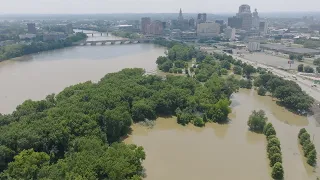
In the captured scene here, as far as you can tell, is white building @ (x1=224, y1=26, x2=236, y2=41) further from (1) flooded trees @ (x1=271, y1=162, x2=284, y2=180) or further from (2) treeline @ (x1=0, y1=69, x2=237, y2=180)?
(1) flooded trees @ (x1=271, y1=162, x2=284, y2=180)

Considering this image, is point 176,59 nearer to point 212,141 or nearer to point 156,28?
point 212,141

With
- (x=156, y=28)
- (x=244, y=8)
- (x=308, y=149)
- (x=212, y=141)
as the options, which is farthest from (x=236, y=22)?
(x=308, y=149)

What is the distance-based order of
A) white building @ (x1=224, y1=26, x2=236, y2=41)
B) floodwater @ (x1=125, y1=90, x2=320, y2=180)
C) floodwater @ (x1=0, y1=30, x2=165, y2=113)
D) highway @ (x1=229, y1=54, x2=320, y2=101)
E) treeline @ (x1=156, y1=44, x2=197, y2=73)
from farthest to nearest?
white building @ (x1=224, y1=26, x2=236, y2=41)
treeline @ (x1=156, y1=44, x2=197, y2=73)
floodwater @ (x1=0, y1=30, x2=165, y2=113)
highway @ (x1=229, y1=54, x2=320, y2=101)
floodwater @ (x1=125, y1=90, x2=320, y2=180)

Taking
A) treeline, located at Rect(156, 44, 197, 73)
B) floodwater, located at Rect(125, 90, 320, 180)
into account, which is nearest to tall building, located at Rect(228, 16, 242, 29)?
treeline, located at Rect(156, 44, 197, 73)

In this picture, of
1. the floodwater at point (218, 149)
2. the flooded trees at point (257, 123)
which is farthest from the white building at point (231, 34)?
the flooded trees at point (257, 123)

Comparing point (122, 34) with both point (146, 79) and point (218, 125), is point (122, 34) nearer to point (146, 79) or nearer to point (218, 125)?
point (146, 79)

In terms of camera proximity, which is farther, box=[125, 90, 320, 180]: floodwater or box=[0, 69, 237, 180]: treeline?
box=[125, 90, 320, 180]: floodwater
